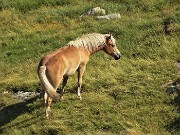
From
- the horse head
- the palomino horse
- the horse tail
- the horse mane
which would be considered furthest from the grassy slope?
the horse mane

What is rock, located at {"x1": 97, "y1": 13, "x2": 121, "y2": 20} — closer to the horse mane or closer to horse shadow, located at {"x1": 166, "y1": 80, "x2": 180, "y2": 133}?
the horse mane

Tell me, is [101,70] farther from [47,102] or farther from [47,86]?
[47,86]

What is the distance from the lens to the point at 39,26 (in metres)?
26.6

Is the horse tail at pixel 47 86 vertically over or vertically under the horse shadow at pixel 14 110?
over

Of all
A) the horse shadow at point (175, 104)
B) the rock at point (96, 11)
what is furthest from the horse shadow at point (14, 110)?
the rock at point (96, 11)

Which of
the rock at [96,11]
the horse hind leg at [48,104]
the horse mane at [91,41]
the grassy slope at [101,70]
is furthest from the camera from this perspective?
the rock at [96,11]

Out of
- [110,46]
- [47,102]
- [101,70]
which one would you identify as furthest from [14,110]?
[110,46]

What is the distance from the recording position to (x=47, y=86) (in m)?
14.8

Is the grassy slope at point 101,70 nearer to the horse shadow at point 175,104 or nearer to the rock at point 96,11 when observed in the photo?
the horse shadow at point 175,104

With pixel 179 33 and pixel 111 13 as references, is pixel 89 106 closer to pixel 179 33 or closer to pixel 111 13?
pixel 179 33

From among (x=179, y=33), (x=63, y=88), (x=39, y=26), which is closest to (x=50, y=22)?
(x=39, y=26)

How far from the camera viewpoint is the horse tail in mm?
14570

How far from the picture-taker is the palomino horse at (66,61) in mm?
14977

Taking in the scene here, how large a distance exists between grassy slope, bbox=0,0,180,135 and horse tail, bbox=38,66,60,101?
5.34ft
